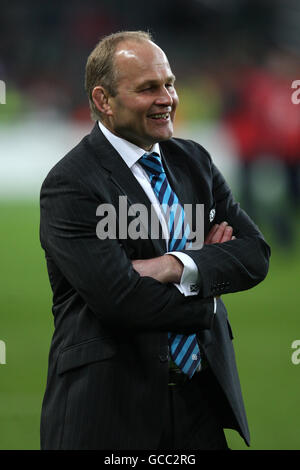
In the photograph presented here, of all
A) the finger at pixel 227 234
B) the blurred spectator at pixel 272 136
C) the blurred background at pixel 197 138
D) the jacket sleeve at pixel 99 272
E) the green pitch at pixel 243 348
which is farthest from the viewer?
the blurred spectator at pixel 272 136

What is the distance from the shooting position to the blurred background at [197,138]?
14.7ft

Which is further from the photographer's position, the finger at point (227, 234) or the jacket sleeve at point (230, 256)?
the finger at point (227, 234)

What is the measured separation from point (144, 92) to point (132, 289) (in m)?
0.51

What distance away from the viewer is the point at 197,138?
1323 centimetres

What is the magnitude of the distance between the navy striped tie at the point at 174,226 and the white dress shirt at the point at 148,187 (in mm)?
15

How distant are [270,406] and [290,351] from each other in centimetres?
95

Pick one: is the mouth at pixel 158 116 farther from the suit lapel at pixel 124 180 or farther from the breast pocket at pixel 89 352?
the breast pocket at pixel 89 352

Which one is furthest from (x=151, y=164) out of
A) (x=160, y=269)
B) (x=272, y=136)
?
(x=272, y=136)

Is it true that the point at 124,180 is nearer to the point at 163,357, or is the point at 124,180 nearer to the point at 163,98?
the point at 163,98

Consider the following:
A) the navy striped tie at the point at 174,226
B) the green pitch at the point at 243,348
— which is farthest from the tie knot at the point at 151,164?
the green pitch at the point at 243,348

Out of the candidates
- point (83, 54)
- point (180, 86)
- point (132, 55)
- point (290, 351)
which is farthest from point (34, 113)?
point (132, 55)

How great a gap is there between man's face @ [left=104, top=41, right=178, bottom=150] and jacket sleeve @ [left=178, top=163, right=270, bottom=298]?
0.31 m

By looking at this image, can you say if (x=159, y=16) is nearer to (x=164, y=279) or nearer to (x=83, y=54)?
(x=83, y=54)

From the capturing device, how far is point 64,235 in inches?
77.9
